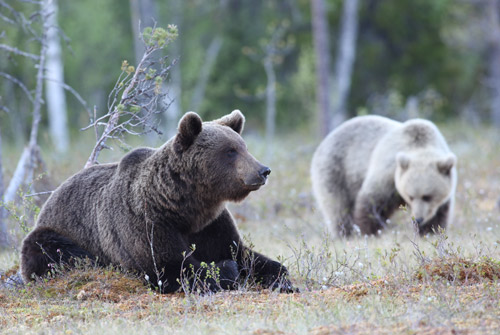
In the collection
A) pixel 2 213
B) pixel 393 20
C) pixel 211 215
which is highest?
pixel 393 20

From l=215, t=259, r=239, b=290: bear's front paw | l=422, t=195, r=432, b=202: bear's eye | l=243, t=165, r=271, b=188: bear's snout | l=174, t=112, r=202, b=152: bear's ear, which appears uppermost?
l=174, t=112, r=202, b=152: bear's ear

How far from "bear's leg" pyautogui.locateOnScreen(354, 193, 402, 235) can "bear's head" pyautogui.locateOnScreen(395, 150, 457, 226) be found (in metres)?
0.37

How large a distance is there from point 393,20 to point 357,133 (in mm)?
17159

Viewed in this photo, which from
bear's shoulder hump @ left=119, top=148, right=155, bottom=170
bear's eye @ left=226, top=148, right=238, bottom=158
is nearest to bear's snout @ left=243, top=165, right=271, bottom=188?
bear's eye @ left=226, top=148, right=238, bottom=158

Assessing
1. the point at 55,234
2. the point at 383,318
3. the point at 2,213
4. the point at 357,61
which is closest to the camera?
the point at 383,318

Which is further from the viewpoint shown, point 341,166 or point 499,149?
point 499,149

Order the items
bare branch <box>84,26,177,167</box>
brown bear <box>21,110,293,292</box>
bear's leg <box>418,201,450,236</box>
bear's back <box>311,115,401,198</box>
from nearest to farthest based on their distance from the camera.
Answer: brown bear <box>21,110,293,292</box> < bare branch <box>84,26,177,167</box> < bear's leg <box>418,201,450,236</box> < bear's back <box>311,115,401,198</box>

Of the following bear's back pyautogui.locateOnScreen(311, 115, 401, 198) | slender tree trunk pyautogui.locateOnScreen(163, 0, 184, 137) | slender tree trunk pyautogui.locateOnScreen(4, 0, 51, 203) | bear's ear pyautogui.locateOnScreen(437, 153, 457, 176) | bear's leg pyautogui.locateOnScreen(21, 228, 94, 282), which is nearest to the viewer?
bear's leg pyautogui.locateOnScreen(21, 228, 94, 282)

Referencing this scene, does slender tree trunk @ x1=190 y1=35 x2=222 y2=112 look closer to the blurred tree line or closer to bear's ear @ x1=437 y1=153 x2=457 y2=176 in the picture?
the blurred tree line

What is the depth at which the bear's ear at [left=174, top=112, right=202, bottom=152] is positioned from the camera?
5105 mm

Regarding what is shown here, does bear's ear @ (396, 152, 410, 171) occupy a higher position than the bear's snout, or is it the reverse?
the bear's snout

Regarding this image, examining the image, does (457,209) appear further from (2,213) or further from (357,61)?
(357,61)

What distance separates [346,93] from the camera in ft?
79.9

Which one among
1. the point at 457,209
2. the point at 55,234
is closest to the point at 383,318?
the point at 55,234
